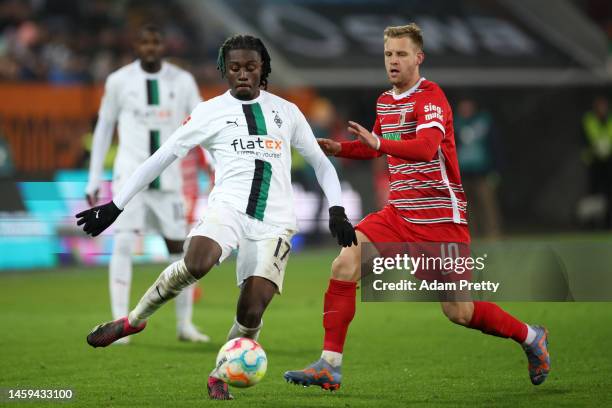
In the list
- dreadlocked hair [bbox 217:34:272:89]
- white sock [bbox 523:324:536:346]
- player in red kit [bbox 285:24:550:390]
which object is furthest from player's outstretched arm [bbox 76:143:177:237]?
white sock [bbox 523:324:536:346]

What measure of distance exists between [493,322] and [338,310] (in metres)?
0.93

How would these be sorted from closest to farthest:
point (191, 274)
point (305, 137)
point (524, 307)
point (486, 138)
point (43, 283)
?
1. point (191, 274)
2. point (305, 137)
3. point (524, 307)
4. point (43, 283)
5. point (486, 138)

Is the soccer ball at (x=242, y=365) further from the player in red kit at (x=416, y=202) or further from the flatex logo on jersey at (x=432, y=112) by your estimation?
the flatex logo on jersey at (x=432, y=112)

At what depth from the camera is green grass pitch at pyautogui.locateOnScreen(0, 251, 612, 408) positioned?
263 inches

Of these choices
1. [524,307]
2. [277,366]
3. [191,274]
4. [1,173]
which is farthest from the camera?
[1,173]

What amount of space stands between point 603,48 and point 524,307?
13.2 m

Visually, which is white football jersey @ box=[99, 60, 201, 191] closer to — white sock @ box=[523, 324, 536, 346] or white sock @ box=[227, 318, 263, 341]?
white sock @ box=[227, 318, 263, 341]

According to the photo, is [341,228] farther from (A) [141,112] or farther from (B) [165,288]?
(A) [141,112]

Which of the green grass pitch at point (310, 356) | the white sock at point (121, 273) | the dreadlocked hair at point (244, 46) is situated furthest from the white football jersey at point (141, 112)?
the dreadlocked hair at point (244, 46)

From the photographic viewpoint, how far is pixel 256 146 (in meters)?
6.65

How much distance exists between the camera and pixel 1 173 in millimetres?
16359

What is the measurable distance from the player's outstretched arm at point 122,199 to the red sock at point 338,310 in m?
1.21

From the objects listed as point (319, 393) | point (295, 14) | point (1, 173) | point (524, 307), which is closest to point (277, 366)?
point (319, 393)

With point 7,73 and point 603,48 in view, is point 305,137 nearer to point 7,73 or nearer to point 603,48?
point 7,73
